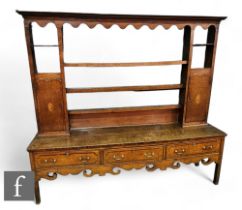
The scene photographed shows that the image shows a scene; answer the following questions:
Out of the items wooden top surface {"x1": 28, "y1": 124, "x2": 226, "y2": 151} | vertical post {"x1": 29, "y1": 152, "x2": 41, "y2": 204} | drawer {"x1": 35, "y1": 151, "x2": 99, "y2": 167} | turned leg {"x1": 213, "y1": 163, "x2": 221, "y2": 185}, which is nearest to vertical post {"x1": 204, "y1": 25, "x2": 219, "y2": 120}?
wooden top surface {"x1": 28, "y1": 124, "x2": 226, "y2": 151}

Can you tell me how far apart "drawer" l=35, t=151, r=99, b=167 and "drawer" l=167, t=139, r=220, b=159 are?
0.84 m

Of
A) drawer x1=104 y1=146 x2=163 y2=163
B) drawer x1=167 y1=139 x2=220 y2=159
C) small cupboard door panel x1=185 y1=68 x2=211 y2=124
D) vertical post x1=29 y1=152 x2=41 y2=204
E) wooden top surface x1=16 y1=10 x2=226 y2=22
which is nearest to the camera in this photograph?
wooden top surface x1=16 y1=10 x2=226 y2=22

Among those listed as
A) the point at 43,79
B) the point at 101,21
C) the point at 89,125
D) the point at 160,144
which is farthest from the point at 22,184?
the point at 101,21

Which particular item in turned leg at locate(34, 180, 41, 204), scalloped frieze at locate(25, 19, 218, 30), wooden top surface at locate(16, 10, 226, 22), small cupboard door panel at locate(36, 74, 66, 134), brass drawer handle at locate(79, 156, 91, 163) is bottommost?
turned leg at locate(34, 180, 41, 204)

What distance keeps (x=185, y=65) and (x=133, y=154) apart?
120 centimetres

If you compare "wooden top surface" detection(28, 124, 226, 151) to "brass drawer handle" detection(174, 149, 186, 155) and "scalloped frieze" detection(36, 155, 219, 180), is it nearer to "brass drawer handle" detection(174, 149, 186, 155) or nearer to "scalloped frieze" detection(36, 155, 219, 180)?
"brass drawer handle" detection(174, 149, 186, 155)

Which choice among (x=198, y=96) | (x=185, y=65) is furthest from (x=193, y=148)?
(x=185, y=65)

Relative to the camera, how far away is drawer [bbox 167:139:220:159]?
226 centimetres

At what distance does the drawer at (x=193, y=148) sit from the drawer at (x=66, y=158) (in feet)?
2.77

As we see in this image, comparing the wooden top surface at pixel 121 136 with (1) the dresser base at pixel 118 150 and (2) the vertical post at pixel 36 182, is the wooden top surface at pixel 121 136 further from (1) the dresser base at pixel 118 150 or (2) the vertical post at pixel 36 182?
(2) the vertical post at pixel 36 182

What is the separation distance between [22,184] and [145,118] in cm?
158

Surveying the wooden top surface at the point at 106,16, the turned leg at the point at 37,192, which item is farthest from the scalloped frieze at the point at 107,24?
the turned leg at the point at 37,192

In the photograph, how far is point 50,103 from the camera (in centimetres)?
221

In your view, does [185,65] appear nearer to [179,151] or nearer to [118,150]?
[179,151]
